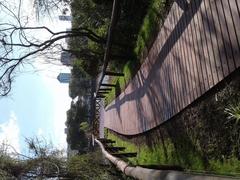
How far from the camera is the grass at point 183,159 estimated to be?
17.9 ft

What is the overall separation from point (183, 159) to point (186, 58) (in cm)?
183

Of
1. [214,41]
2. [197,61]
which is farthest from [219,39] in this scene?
[197,61]

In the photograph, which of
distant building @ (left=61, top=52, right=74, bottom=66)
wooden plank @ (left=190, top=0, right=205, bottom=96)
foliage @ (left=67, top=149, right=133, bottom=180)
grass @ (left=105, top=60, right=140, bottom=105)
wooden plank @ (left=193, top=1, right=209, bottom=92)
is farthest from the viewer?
distant building @ (left=61, top=52, right=74, bottom=66)

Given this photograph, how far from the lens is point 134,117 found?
12484mm

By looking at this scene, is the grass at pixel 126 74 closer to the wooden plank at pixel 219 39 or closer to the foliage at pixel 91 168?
the foliage at pixel 91 168

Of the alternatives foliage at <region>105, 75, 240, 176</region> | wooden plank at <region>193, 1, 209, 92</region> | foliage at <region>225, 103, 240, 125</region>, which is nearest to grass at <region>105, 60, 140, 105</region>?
foliage at <region>105, 75, 240, 176</region>

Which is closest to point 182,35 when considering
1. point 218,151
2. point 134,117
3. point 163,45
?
point 163,45

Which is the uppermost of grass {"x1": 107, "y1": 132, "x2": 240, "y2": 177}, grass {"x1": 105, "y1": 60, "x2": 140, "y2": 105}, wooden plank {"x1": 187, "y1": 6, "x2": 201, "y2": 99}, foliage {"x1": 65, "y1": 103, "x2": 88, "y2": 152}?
foliage {"x1": 65, "y1": 103, "x2": 88, "y2": 152}

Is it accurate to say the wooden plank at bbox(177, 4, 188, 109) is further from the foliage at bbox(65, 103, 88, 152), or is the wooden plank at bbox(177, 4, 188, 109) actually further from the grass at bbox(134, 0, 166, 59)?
the foliage at bbox(65, 103, 88, 152)

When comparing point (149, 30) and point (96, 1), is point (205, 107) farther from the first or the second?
point (96, 1)

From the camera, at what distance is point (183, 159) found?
293 inches

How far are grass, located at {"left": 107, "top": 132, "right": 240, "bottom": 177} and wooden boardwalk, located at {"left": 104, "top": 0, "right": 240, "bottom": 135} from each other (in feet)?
1.94

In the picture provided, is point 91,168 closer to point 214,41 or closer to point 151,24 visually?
point 151,24

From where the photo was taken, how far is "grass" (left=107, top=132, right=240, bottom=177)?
545 cm
